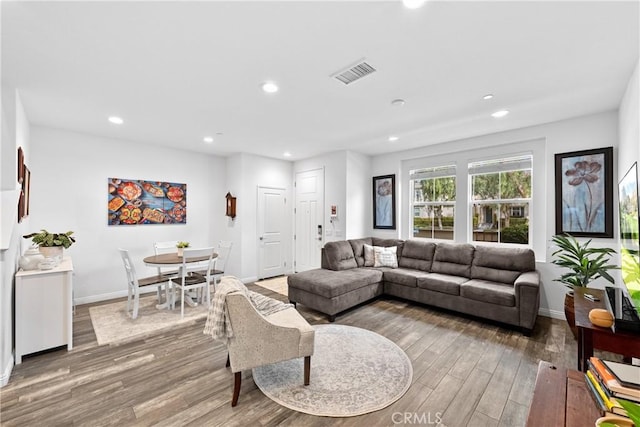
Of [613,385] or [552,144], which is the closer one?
[613,385]

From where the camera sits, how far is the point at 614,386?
1231mm

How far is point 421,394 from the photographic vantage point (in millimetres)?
2172

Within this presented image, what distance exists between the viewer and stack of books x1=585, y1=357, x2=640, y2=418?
3.87 feet

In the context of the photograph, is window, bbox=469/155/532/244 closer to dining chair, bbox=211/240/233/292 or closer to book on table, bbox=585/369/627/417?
book on table, bbox=585/369/627/417

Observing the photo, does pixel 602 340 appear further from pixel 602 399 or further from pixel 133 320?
pixel 133 320

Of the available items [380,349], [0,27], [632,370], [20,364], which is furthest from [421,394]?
[0,27]

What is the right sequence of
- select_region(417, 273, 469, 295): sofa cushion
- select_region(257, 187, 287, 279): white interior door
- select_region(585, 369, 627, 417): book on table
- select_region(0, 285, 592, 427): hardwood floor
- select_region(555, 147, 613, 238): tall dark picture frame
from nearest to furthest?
select_region(585, 369, 627, 417): book on table, select_region(0, 285, 592, 427): hardwood floor, select_region(555, 147, 613, 238): tall dark picture frame, select_region(417, 273, 469, 295): sofa cushion, select_region(257, 187, 287, 279): white interior door

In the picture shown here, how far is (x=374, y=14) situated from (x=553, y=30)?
4.07ft

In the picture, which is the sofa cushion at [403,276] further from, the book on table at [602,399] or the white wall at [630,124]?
the book on table at [602,399]

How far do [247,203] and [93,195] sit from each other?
2437 mm

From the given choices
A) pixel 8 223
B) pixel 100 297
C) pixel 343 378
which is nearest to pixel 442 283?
pixel 343 378

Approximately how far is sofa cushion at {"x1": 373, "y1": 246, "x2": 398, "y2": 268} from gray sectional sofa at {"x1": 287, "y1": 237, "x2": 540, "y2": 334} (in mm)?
103

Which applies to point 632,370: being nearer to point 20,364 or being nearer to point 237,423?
point 237,423

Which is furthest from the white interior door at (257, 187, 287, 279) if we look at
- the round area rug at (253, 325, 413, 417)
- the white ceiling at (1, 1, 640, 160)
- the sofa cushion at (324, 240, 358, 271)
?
the round area rug at (253, 325, 413, 417)
